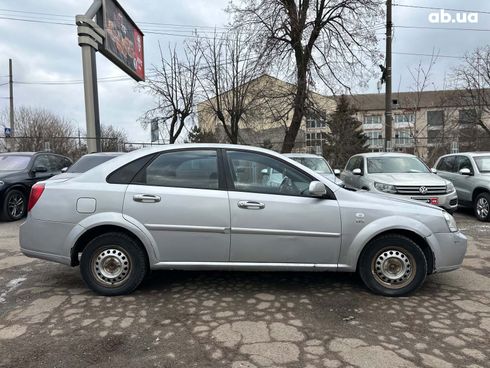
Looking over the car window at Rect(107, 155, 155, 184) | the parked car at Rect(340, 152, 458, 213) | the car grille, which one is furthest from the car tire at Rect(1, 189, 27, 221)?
the car grille

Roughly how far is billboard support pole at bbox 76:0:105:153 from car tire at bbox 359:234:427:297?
40.2 ft

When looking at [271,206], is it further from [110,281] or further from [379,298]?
[110,281]

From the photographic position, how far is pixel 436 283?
16.0 ft

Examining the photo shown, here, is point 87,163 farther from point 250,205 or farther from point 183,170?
point 250,205

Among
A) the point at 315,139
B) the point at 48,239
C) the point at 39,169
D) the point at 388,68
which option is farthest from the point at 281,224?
the point at 315,139

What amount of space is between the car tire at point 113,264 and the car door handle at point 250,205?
1.18m

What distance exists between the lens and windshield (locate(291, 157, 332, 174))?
11.3 meters

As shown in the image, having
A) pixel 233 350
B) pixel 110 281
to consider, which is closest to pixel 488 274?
pixel 233 350

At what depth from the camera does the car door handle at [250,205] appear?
4.25 metres

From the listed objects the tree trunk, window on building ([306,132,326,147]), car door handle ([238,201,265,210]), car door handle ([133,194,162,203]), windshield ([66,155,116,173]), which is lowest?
car door handle ([238,201,265,210])

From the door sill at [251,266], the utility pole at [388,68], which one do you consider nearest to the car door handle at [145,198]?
the door sill at [251,266]

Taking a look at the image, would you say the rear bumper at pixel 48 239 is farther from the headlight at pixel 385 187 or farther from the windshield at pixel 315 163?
the windshield at pixel 315 163

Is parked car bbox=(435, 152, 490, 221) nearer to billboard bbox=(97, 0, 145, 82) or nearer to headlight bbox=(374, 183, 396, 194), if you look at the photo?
headlight bbox=(374, 183, 396, 194)

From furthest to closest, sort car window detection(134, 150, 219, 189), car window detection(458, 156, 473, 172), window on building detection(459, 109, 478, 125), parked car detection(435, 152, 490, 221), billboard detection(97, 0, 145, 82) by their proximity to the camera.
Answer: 1. window on building detection(459, 109, 478, 125)
2. billboard detection(97, 0, 145, 82)
3. car window detection(458, 156, 473, 172)
4. parked car detection(435, 152, 490, 221)
5. car window detection(134, 150, 219, 189)
